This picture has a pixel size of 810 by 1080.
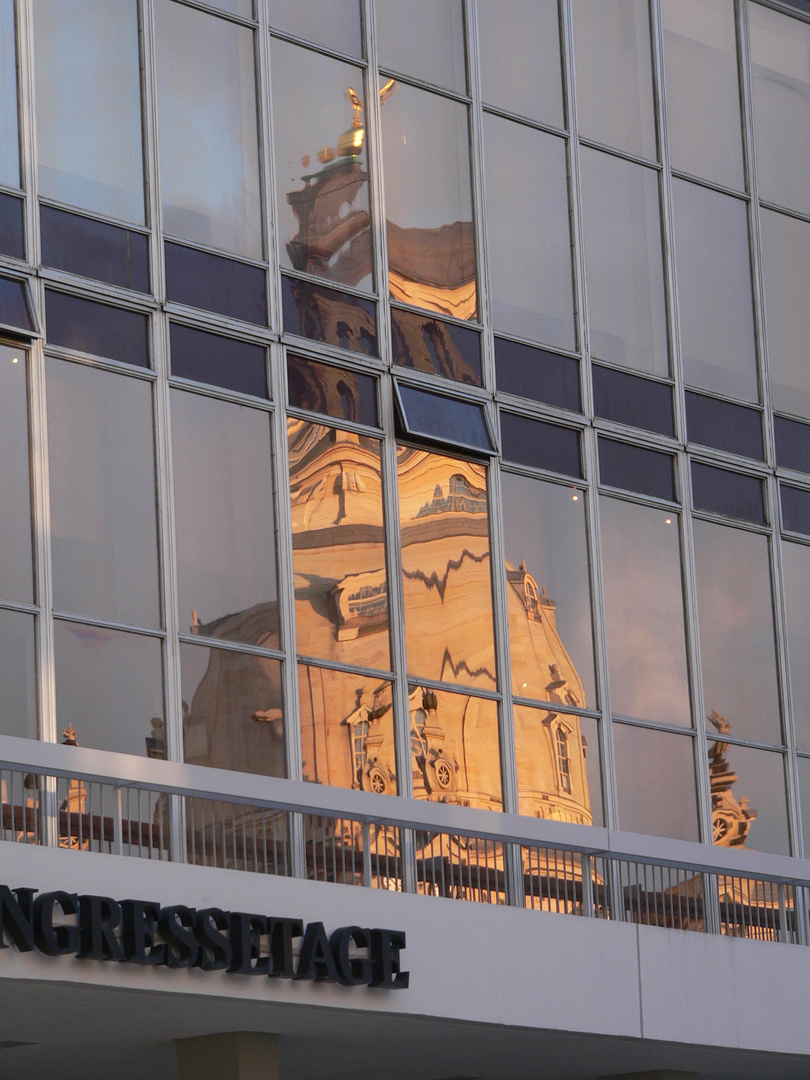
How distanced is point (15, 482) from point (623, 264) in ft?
28.1

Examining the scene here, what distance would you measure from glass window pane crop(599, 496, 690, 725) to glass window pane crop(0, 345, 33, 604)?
7.07m

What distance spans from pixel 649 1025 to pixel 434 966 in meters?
2.75

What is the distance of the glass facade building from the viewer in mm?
18344

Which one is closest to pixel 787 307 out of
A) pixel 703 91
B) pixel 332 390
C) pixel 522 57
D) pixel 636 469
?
pixel 703 91

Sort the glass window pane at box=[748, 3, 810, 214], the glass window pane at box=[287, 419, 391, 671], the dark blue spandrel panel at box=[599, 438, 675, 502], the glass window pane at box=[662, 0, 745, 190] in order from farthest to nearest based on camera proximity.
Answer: the glass window pane at box=[748, 3, 810, 214]
the glass window pane at box=[662, 0, 745, 190]
the dark blue spandrel panel at box=[599, 438, 675, 502]
the glass window pane at box=[287, 419, 391, 671]

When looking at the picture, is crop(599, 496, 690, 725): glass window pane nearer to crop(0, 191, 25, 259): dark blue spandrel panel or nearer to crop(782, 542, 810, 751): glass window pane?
crop(782, 542, 810, 751): glass window pane

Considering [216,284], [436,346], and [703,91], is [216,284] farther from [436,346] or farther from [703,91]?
[703,91]

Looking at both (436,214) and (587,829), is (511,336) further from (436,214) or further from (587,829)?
(587,829)

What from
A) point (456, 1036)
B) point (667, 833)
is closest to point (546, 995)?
point (456, 1036)

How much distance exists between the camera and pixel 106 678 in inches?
711

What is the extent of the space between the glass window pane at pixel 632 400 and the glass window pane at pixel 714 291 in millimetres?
591

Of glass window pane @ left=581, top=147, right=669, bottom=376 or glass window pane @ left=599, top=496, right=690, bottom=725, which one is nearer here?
glass window pane @ left=599, top=496, right=690, bottom=725

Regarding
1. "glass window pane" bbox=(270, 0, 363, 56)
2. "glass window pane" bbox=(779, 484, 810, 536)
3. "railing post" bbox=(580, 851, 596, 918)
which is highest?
"glass window pane" bbox=(270, 0, 363, 56)

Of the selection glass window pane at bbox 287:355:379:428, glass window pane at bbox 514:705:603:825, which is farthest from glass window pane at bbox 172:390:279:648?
glass window pane at bbox 514:705:603:825
